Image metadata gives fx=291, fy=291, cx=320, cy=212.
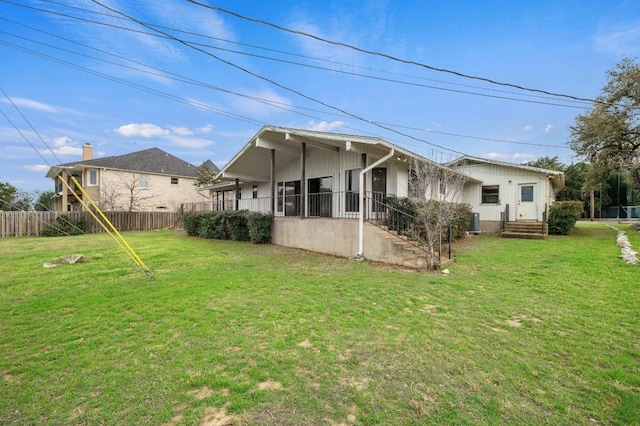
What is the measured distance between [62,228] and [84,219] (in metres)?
1.71

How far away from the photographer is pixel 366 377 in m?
2.87

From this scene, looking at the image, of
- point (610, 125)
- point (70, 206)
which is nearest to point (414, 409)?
point (610, 125)

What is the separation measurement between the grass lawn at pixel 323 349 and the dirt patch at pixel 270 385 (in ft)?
0.05

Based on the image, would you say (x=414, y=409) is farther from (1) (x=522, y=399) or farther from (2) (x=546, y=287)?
(2) (x=546, y=287)

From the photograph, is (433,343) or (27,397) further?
(433,343)

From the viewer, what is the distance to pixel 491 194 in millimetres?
16750

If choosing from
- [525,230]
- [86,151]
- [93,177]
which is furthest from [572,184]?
[86,151]

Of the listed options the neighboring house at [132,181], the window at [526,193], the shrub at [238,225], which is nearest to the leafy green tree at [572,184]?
the window at [526,193]

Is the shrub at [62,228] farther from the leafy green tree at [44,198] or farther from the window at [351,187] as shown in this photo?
the window at [351,187]

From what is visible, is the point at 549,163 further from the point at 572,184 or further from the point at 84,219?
the point at 84,219

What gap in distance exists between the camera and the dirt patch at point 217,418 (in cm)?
226

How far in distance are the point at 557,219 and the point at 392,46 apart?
1217 cm

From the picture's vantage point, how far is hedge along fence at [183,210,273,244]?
1246 cm

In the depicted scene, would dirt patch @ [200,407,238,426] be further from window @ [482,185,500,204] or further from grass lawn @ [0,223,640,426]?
window @ [482,185,500,204]
